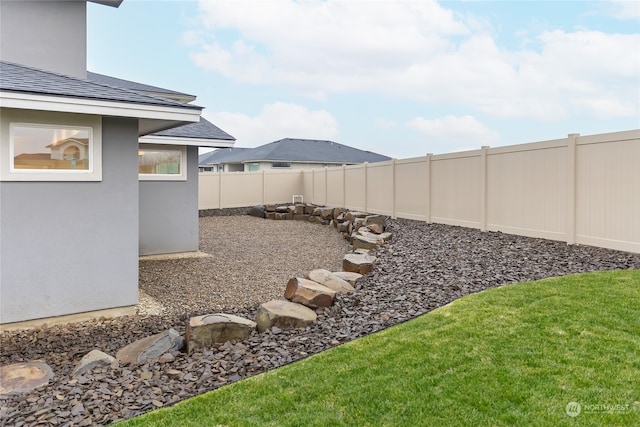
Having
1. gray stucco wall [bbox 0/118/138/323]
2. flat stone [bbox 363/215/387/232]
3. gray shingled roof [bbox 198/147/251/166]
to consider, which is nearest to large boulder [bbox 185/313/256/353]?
gray stucco wall [bbox 0/118/138/323]

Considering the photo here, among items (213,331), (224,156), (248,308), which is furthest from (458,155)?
(224,156)

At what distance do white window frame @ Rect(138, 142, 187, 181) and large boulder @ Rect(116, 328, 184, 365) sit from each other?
560 cm

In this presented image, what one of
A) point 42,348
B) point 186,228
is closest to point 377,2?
point 186,228

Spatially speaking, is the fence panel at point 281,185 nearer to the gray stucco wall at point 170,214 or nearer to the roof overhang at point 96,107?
the gray stucco wall at point 170,214

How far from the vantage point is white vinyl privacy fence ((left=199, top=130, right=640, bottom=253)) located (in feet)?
21.7

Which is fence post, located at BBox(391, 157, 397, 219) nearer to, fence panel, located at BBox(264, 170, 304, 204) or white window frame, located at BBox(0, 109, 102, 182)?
fence panel, located at BBox(264, 170, 304, 204)

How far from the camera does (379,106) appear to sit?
2039cm

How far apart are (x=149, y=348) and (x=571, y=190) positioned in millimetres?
6941

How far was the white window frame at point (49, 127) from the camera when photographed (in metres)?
4.90

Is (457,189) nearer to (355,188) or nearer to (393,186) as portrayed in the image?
(393,186)

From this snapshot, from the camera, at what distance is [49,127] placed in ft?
16.9

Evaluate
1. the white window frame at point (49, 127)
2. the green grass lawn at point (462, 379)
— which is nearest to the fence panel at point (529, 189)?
the green grass lawn at point (462, 379)

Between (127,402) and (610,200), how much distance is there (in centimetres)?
714

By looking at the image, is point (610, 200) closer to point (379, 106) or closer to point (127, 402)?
point (127, 402)
